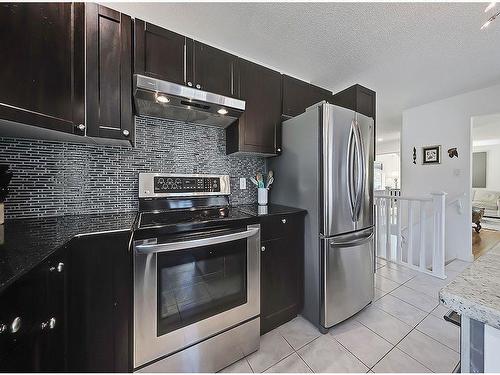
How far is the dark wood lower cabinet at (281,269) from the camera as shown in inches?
60.2

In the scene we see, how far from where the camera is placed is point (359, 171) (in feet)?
5.57

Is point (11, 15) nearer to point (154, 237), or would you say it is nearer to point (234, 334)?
point (154, 237)

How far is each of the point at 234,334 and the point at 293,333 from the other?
0.55 meters

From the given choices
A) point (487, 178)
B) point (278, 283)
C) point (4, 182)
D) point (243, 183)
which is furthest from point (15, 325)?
point (487, 178)

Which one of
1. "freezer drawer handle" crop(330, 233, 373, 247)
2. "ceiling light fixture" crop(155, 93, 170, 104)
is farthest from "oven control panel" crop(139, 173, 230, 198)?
"freezer drawer handle" crop(330, 233, 373, 247)

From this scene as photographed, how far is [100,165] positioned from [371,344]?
2.40 m

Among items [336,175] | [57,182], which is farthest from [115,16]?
[336,175]

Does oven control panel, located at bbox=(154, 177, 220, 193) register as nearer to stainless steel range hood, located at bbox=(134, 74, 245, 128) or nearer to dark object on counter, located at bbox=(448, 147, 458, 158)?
stainless steel range hood, located at bbox=(134, 74, 245, 128)

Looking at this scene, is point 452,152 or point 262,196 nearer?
point 262,196

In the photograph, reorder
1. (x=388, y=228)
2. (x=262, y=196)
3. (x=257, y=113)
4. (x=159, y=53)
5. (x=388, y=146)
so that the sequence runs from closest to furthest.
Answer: (x=159, y=53), (x=257, y=113), (x=262, y=196), (x=388, y=228), (x=388, y=146)

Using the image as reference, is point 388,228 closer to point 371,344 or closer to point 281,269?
point 371,344

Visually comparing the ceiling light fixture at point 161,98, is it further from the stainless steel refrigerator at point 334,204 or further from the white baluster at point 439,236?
the white baluster at point 439,236

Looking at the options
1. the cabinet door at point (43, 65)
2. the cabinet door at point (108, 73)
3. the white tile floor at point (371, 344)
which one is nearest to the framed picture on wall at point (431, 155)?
the white tile floor at point (371, 344)

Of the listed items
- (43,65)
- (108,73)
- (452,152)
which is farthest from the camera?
(452,152)
